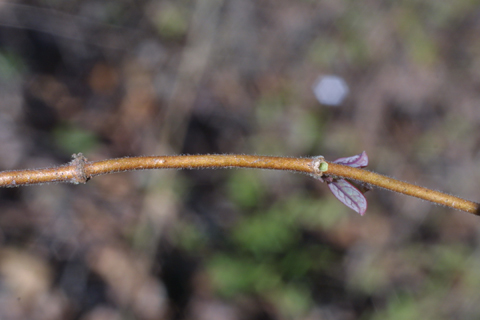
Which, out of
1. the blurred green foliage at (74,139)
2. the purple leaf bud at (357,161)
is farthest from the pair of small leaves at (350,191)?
the blurred green foliage at (74,139)

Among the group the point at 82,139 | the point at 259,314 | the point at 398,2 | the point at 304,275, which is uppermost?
the point at 398,2

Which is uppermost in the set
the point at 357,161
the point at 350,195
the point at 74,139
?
the point at 74,139

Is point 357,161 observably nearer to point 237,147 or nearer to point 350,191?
point 350,191

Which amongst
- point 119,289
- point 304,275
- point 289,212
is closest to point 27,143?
point 119,289

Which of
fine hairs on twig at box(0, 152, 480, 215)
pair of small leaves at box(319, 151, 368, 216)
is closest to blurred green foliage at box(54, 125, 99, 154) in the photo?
fine hairs on twig at box(0, 152, 480, 215)

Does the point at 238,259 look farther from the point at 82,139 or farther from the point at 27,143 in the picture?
the point at 27,143

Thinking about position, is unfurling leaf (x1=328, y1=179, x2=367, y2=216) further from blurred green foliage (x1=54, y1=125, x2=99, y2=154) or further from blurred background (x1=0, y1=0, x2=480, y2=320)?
blurred green foliage (x1=54, y1=125, x2=99, y2=154)

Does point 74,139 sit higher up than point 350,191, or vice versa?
point 74,139

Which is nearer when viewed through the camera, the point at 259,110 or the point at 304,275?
the point at 304,275

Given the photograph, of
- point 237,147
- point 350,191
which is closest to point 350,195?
point 350,191
